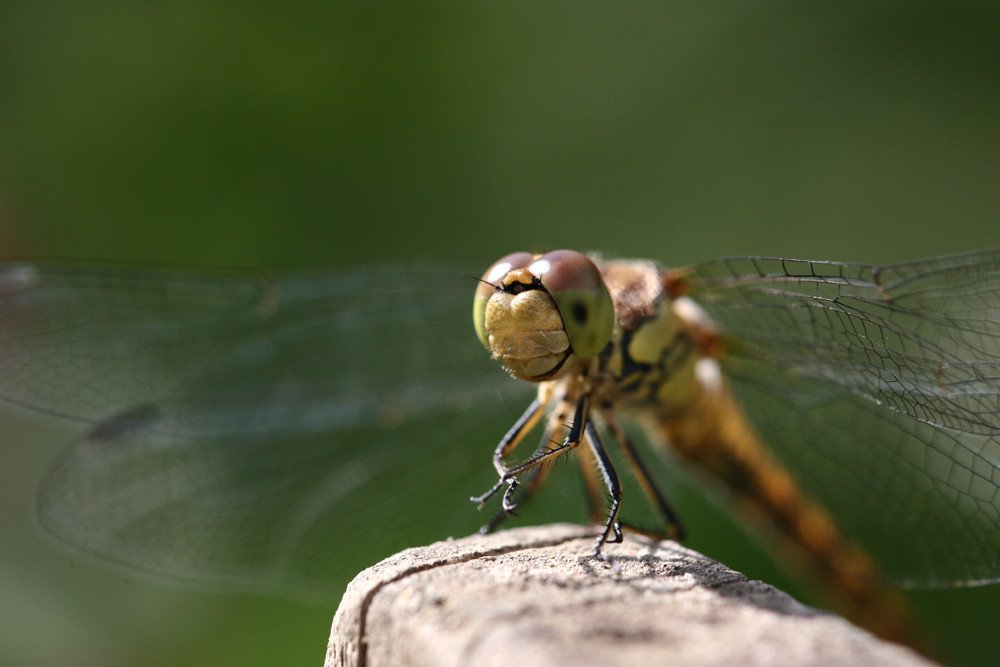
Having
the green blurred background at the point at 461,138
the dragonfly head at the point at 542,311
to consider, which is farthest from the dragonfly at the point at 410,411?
the green blurred background at the point at 461,138

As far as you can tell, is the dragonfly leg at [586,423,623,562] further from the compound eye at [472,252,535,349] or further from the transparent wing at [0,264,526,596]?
the transparent wing at [0,264,526,596]

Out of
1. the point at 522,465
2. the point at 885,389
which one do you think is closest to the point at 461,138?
the point at 885,389

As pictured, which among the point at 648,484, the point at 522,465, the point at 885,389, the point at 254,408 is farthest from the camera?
the point at 254,408

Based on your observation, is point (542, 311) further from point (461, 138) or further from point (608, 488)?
point (461, 138)

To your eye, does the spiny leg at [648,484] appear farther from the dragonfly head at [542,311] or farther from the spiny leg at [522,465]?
the dragonfly head at [542,311]

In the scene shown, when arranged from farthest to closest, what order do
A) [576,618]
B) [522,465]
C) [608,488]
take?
[608,488] → [522,465] → [576,618]

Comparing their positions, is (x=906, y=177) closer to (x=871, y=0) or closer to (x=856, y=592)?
(x=871, y=0)

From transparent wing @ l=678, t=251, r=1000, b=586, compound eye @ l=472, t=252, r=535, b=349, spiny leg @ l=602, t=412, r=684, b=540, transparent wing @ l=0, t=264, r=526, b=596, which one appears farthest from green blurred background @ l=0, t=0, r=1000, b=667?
compound eye @ l=472, t=252, r=535, b=349
